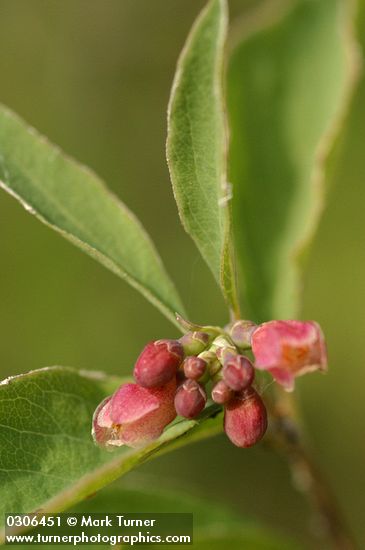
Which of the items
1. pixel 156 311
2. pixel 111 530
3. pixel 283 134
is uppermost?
pixel 156 311

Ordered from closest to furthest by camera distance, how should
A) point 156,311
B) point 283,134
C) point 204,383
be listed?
Result: point 204,383 < point 283,134 < point 156,311

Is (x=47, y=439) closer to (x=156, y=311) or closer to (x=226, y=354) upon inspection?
(x=226, y=354)

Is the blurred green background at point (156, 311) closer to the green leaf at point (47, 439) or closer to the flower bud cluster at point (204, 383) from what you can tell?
the green leaf at point (47, 439)

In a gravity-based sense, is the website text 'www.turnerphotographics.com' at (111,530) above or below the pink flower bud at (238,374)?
below

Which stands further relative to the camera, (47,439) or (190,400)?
(47,439)

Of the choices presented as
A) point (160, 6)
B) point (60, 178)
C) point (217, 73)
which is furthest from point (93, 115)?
point (217, 73)

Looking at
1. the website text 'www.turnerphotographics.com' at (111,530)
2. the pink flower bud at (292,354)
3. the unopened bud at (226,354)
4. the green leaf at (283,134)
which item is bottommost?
the website text 'www.turnerphotographics.com' at (111,530)

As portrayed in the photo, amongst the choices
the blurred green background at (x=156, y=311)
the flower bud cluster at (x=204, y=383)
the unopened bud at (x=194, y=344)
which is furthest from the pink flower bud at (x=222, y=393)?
the blurred green background at (x=156, y=311)

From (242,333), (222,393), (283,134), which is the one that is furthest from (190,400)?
(283,134)
